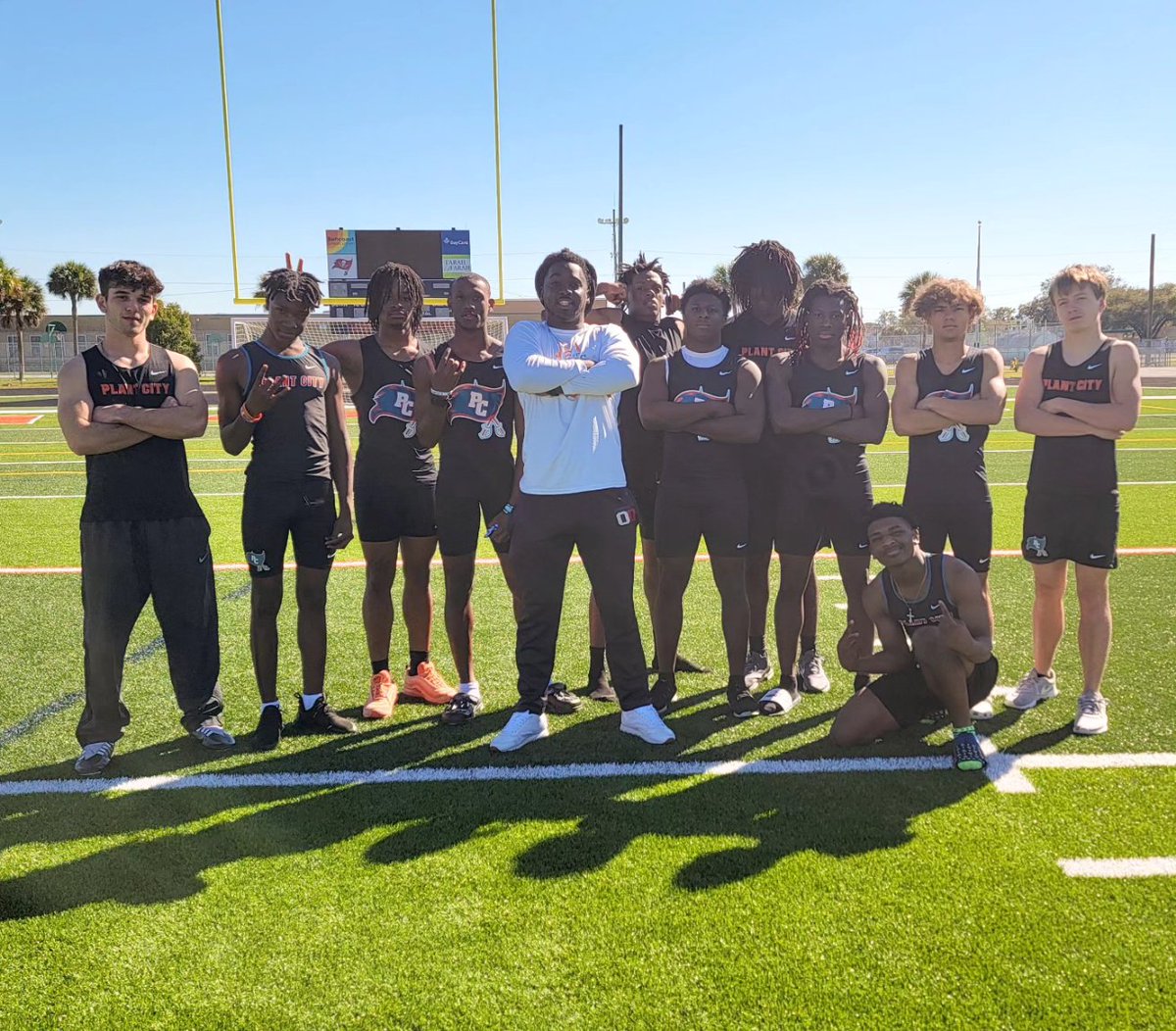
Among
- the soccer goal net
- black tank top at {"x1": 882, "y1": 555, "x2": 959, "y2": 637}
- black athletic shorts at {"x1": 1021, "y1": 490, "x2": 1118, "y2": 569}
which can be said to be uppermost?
the soccer goal net

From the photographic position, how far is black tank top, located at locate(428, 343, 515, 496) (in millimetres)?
4277

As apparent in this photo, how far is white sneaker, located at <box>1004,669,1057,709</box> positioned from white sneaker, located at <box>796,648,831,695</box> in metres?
0.85

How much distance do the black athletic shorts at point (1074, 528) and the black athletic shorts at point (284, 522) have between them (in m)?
3.11

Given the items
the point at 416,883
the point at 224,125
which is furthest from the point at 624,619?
the point at 224,125

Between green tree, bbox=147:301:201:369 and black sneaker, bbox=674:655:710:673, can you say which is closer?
black sneaker, bbox=674:655:710:673

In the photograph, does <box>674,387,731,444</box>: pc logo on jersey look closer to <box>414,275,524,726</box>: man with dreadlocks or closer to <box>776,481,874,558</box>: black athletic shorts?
<box>776,481,874,558</box>: black athletic shorts

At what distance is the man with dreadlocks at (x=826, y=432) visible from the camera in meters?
4.20

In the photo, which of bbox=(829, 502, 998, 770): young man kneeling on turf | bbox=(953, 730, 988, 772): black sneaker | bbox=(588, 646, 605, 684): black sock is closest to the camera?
bbox=(953, 730, 988, 772): black sneaker

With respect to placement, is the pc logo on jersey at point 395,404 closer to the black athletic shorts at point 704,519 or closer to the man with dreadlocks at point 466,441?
the man with dreadlocks at point 466,441

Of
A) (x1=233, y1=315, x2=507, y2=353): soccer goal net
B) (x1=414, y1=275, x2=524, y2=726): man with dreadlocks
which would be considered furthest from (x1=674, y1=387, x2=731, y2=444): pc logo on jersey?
(x1=233, y1=315, x2=507, y2=353): soccer goal net

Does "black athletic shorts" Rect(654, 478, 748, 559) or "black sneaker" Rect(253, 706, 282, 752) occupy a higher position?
"black athletic shorts" Rect(654, 478, 748, 559)

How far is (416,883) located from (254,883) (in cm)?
51

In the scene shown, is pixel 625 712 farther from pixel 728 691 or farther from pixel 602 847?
pixel 602 847

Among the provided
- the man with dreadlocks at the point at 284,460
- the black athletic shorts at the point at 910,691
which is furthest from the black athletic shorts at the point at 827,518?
the man with dreadlocks at the point at 284,460
